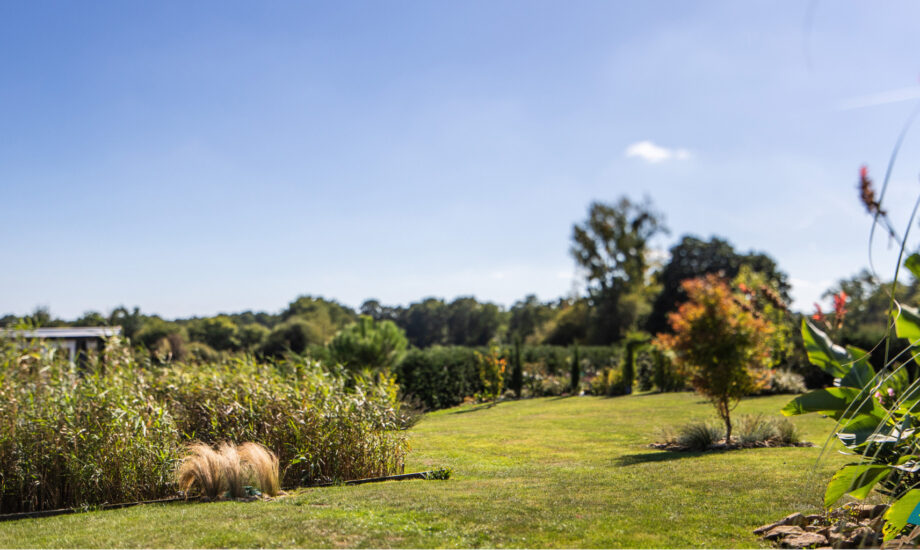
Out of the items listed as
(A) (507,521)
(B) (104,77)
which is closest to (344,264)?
(B) (104,77)

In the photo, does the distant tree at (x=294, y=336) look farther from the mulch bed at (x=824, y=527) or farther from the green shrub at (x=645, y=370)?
the mulch bed at (x=824, y=527)

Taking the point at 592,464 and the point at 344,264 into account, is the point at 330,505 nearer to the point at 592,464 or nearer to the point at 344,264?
the point at 592,464

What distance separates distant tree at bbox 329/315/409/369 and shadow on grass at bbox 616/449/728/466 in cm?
955

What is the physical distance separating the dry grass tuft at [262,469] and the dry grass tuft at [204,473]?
239 mm

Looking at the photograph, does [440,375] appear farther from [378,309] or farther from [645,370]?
[378,309]

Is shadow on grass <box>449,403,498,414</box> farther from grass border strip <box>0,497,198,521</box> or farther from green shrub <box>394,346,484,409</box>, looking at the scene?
grass border strip <box>0,497,198,521</box>

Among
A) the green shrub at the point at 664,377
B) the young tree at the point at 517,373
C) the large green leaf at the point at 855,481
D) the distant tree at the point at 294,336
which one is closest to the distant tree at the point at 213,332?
the distant tree at the point at 294,336

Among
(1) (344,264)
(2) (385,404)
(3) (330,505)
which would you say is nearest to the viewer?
(3) (330,505)

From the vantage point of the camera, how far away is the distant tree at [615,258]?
37188mm

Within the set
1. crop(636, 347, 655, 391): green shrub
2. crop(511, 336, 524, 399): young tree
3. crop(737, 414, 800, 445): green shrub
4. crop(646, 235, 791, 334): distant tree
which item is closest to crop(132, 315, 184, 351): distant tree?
crop(511, 336, 524, 399): young tree

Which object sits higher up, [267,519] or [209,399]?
[209,399]

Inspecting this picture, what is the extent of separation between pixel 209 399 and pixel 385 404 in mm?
2059

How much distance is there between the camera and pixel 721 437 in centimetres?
920

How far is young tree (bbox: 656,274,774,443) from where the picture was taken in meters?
9.16
